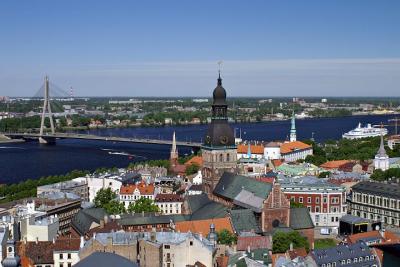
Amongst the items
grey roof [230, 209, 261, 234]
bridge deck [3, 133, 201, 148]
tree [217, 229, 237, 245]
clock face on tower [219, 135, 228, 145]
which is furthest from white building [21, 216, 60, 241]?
bridge deck [3, 133, 201, 148]

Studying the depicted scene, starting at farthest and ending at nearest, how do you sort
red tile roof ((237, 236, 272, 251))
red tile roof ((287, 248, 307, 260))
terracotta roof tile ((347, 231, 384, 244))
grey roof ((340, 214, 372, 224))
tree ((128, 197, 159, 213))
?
tree ((128, 197, 159, 213)), grey roof ((340, 214, 372, 224)), terracotta roof tile ((347, 231, 384, 244)), red tile roof ((237, 236, 272, 251)), red tile roof ((287, 248, 307, 260))

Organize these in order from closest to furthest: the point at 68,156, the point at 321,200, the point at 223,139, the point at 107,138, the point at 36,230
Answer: the point at 36,230 → the point at 223,139 → the point at 321,200 → the point at 68,156 → the point at 107,138

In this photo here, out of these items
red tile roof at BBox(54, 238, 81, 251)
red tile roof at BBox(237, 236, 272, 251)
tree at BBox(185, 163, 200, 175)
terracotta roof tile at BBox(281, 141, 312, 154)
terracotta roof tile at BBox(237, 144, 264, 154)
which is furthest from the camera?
terracotta roof tile at BBox(281, 141, 312, 154)

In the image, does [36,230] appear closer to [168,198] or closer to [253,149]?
A: [168,198]

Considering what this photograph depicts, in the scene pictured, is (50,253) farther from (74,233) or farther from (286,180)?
(286,180)

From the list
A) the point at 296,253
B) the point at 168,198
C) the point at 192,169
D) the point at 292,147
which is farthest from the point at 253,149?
the point at 296,253

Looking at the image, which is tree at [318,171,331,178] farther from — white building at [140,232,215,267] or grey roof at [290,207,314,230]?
white building at [140,232,215,267]
